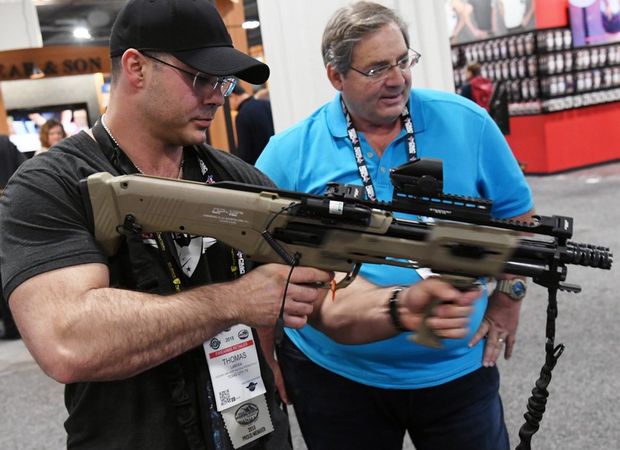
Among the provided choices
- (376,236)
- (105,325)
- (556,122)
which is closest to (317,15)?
(376,236)

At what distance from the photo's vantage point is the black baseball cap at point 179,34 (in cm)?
130

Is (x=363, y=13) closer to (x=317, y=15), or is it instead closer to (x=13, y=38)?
(x=317, y=15)

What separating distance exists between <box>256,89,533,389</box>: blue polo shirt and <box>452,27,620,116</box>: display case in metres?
8.43

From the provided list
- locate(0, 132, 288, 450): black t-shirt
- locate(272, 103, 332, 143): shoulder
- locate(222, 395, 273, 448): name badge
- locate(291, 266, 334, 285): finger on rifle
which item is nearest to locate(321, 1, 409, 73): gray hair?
locate(272, 103, 332, 143): shoulder

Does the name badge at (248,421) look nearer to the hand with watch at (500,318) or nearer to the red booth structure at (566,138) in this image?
the hand with watch at (500,318)

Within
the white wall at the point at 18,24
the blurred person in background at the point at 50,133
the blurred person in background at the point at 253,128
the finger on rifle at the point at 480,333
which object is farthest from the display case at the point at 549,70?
the finger on rifle at the point at 480,333

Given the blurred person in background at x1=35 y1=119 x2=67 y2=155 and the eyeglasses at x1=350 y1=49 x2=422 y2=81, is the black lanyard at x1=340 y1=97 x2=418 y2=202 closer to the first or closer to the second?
the eyeglasses at x1=350 y1=49 x2=422 y2=81

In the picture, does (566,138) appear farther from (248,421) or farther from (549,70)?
(248,421)

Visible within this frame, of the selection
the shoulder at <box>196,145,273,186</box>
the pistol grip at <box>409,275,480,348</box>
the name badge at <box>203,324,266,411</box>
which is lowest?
the name badge at <box>203,324,266,411</box>

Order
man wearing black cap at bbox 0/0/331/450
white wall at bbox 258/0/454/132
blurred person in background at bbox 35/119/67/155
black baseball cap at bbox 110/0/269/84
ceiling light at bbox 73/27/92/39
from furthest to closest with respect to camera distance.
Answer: ceiling light at bbox 73/27/92/39, blurred person in background at bbox 35/119/67/155, white wall at bbox 258/0/454/132, black baseball cap at bbox 110/0/269/84, man wearing black cap at bbox 0/0/331/450

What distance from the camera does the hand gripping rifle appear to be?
1.25 m

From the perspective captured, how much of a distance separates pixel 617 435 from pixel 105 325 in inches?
100

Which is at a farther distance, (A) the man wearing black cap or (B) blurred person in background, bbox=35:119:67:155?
(B) blurred person in background, bbox=35:119:67:155

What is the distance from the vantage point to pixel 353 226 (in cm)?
131
